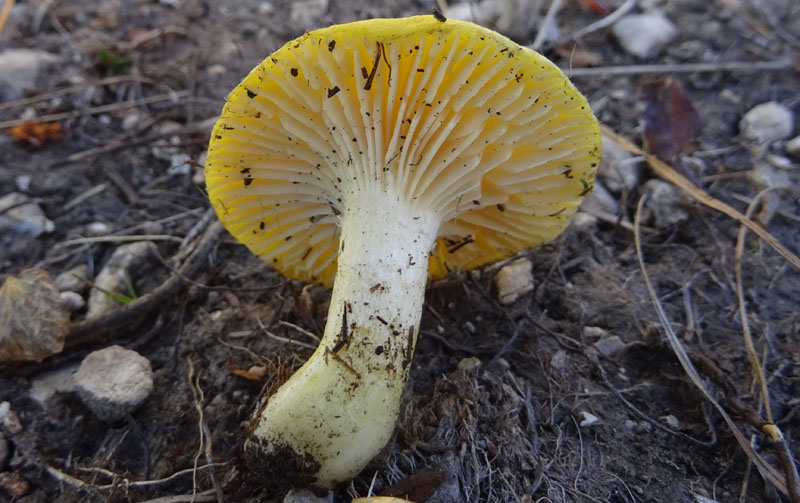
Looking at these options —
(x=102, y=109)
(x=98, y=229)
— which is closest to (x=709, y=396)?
(x=98, y=229)

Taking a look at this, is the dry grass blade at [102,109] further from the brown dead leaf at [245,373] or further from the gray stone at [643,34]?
the gray stone at [643,34]

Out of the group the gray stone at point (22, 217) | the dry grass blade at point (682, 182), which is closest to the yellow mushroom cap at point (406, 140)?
the dry grass blade at point (682, 182)

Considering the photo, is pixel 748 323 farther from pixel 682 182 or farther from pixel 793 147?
pixel 793 147

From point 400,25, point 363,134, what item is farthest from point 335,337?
point 400,25

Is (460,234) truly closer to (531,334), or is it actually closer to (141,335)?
(531,334)

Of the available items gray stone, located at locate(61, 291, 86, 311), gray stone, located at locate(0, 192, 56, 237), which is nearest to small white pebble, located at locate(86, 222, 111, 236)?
gray stone, located at locate(0, 192, 56, 237)

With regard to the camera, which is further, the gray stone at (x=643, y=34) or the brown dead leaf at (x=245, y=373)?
the gray stone at (x=643, y=34)
